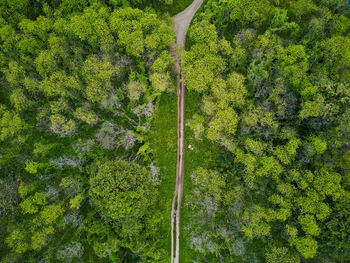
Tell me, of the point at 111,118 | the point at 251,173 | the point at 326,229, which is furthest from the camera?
the point at 111,118

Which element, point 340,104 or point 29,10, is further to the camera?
point 29,10

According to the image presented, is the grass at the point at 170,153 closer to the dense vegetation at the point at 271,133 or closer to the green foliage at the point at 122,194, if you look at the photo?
the dense vegetation at the point at 271,133

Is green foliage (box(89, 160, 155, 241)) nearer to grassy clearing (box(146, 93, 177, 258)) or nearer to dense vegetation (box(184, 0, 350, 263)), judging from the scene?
grassy clearing (box(146, 93, 177, 258))

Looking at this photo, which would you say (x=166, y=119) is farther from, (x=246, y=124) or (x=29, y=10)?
(x=29, y=10)

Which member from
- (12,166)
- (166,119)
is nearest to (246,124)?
(166,119)

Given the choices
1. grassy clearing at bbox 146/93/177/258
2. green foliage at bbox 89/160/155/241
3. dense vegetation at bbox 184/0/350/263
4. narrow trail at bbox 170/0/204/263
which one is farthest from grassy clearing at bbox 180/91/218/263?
green foliage at bbox 89/160/155/241
